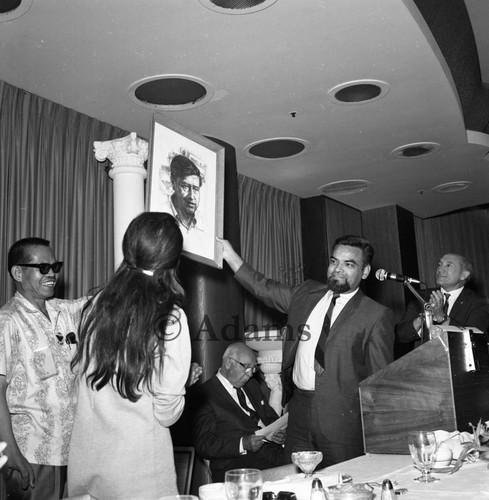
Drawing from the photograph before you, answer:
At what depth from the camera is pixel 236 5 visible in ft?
12.2

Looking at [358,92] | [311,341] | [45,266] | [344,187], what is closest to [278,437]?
[311,341]

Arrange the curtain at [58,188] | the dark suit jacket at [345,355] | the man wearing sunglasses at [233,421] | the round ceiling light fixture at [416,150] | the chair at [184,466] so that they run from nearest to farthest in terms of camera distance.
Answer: the dark suit jacket at [345,355] → the chair at [184,466] → the man wearing sunglasses at [233,421] → the curtain at [58,188] → the round ceiling light fixture at [416,150]

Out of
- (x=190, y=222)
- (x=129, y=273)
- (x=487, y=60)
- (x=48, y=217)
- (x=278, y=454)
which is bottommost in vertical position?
(x=278, y=454)

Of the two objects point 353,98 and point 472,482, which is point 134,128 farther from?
point 472,482

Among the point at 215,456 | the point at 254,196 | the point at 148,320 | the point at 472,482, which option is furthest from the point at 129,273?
the point at 254,196

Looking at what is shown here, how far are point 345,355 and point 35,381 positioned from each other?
4.61ft

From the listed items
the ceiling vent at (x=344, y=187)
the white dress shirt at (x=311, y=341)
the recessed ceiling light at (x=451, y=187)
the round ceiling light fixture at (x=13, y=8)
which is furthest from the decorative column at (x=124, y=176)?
the recessed ceiling light at (x=451, y=187)

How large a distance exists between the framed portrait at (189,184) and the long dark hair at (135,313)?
57 centimetres

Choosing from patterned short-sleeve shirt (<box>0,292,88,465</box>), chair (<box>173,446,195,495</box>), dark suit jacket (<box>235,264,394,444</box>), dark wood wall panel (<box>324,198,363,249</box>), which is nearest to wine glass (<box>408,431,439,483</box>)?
dark suit jacket (<box>235,264,394,444</box>)

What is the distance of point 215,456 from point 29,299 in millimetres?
1325

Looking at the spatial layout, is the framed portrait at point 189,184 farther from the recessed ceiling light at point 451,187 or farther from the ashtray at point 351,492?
the recessed ceiling light at point 451,187

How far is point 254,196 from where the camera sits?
7.08 metres

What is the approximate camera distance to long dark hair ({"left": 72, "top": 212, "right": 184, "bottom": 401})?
1830mm

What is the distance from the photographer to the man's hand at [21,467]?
2.55 meters
